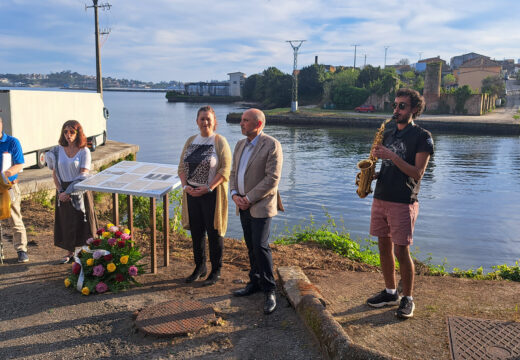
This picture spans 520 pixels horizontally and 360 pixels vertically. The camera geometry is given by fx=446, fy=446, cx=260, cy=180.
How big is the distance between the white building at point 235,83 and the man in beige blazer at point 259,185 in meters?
137

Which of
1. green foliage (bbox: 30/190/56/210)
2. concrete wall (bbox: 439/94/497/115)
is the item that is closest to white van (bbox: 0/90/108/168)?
green foliage (bbox: 30/190/56/210)

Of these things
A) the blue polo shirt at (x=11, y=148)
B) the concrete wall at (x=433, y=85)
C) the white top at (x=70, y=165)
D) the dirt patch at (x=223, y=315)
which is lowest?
the dirt patch at (x=223, y=315)

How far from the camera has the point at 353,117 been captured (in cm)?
5931

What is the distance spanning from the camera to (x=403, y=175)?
396 centimetres

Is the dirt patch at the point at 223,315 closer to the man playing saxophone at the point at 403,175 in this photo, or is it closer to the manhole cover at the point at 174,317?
the manhole cover at the point at 174,317

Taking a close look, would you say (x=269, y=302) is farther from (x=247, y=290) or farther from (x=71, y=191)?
(x=71, y=191)

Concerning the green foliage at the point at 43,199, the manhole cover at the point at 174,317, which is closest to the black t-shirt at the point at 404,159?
the manhole cover at the point at 174,317

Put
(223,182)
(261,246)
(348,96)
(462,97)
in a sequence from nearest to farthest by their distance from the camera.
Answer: (261,246) < (223,182) < (462,97) < (348,96)

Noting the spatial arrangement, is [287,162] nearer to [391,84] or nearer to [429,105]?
[429,105]

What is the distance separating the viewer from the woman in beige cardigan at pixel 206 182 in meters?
4.80

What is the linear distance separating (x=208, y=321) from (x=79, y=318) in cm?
121

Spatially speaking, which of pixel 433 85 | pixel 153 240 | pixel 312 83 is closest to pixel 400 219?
pixel 153 240

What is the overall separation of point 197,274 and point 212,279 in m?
0.21

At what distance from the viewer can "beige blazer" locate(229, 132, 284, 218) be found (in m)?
4.32
